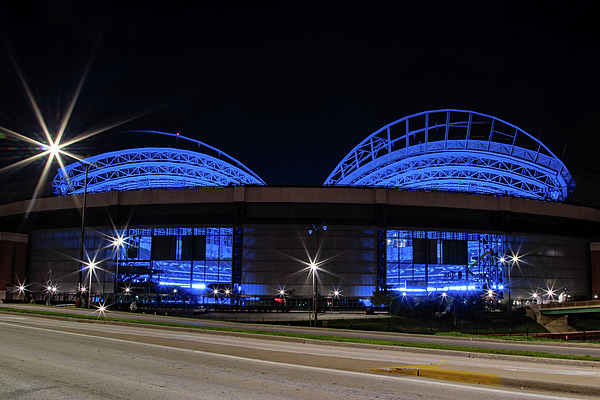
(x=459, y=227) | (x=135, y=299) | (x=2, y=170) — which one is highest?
(x=2, y=170)

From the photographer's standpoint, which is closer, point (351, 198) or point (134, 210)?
point (351, 198)

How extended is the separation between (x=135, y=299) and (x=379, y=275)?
123 ft

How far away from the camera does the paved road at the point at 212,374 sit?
9.12 meters

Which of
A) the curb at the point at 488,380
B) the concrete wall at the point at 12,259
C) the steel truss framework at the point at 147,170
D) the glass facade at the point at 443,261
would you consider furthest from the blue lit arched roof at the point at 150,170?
the curb at the point at 488,380

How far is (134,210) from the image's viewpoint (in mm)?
76125

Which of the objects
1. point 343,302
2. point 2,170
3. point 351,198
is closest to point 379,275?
point 343,302

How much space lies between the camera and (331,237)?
232 feet

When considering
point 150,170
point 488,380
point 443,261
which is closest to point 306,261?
point 443,261

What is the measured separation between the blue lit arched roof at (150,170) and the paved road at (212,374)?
223 feet

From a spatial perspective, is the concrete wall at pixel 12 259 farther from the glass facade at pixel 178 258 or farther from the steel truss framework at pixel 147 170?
the glass facade at pixel 178 258

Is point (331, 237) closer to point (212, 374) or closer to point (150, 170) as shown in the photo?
point (150, 170)

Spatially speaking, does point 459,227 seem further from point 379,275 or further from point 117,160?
point 117,160

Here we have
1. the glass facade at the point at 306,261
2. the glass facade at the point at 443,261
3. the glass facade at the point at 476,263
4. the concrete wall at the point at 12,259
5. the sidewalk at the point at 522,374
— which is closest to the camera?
the sidewalk at the point at 522,374

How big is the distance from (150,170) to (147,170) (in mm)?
634
